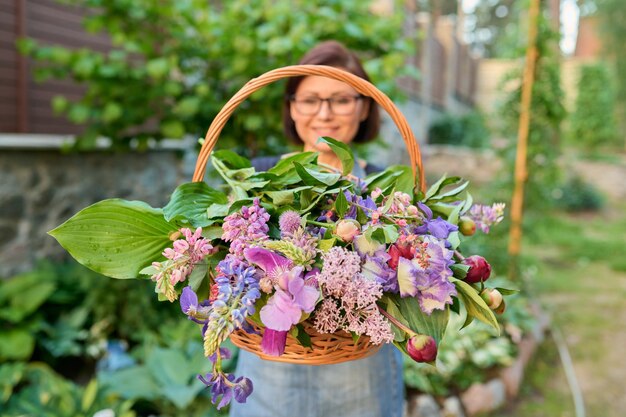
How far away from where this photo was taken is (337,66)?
62.0 inches

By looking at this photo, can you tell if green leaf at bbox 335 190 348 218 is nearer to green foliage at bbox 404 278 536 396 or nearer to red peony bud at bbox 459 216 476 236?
red peony bud at bbox 459 216 476 236

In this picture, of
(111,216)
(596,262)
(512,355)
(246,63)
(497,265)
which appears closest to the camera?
(111,216)

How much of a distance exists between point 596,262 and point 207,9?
5.06 meters

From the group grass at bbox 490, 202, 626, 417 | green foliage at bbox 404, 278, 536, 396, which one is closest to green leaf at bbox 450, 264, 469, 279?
green foliage at bbox 404, 278, 536, 396

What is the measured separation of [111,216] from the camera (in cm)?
92

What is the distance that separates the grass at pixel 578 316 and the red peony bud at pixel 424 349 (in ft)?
7.34

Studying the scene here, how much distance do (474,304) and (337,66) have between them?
0.93 meters

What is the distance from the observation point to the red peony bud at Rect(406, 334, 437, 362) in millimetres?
772

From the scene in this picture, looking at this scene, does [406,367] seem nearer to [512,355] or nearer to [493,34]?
[512,355]

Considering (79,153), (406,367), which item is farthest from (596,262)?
(79,153)

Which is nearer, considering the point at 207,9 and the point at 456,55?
the point at 207,9

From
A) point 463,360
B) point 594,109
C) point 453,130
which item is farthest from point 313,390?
point 594,109

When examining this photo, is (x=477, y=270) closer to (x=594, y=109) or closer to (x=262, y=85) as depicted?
(x=262, y=85)

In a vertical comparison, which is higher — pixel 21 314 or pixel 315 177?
pixel 315 177
